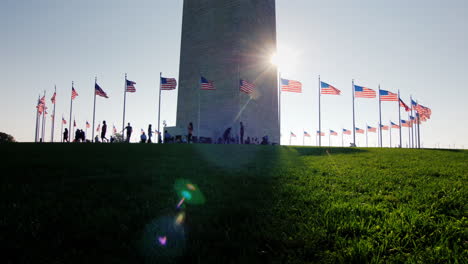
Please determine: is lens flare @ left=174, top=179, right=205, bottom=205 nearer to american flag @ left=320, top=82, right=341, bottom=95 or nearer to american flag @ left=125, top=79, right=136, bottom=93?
american flag @ left=320, top=82, right=341, bottom=95

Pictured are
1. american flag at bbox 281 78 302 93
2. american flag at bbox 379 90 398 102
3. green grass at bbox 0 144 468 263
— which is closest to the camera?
green grass at bbox 0 144 468 263

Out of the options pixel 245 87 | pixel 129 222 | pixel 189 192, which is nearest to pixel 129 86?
pixel 245 87

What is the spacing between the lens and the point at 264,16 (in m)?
46.6

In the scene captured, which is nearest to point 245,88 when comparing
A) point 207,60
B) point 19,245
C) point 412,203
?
point 207,60

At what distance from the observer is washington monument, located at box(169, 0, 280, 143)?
40.1 m

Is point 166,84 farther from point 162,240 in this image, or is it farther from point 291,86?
point 162,240

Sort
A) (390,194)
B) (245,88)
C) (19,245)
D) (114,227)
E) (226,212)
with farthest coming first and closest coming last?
1. (245,88)
2. (390,194)
3. (226,212)
4. (114,227)
5. (19,245)

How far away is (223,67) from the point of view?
40.7 metres

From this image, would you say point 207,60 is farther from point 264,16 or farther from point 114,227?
point 114,227

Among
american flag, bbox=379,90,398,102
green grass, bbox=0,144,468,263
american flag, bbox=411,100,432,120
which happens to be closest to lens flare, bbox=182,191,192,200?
green grass, bbox=0,144,468,263

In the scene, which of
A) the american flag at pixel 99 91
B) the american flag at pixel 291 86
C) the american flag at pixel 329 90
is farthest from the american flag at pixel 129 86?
the american flag at pixel 329 90

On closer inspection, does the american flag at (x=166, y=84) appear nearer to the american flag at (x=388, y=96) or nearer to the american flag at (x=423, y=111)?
the american flag at (x=388, y=96)

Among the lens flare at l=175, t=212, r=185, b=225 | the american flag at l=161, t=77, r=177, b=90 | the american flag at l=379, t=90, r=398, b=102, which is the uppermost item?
the american flag at l=161, t=77, r=177, b=90

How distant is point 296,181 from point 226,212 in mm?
3005
